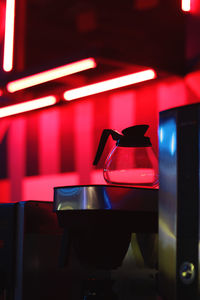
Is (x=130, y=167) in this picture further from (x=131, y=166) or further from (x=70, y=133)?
(x=70, y=133)

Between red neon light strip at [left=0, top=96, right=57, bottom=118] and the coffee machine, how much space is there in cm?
96

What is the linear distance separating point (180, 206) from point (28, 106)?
109cm

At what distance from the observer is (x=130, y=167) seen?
116 cm

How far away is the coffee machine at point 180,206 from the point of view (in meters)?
Answer: 0.72

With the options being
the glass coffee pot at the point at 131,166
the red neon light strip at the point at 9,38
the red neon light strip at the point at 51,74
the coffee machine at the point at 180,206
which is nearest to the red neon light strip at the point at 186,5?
the red neon light strip at the point at 51,74

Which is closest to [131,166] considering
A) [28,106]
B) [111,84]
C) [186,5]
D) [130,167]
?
[130,167]

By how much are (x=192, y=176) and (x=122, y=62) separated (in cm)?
59

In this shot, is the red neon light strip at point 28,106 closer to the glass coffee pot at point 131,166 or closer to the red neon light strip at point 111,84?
the red neon light strip at point 111,84

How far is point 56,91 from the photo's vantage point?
5.36ft

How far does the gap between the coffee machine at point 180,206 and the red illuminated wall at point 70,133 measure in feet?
2.12

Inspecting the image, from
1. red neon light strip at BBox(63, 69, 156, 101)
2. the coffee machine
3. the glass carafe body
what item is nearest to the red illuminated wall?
red neon light strip at BBox(63, 69, 156, 101)

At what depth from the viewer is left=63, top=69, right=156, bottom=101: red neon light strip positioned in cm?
137

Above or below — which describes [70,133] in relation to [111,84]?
below

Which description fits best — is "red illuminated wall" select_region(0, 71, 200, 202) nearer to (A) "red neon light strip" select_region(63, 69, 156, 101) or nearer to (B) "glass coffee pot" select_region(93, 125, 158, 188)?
(A) "red neon light strip" select_region(63, 69, 156, 101)
